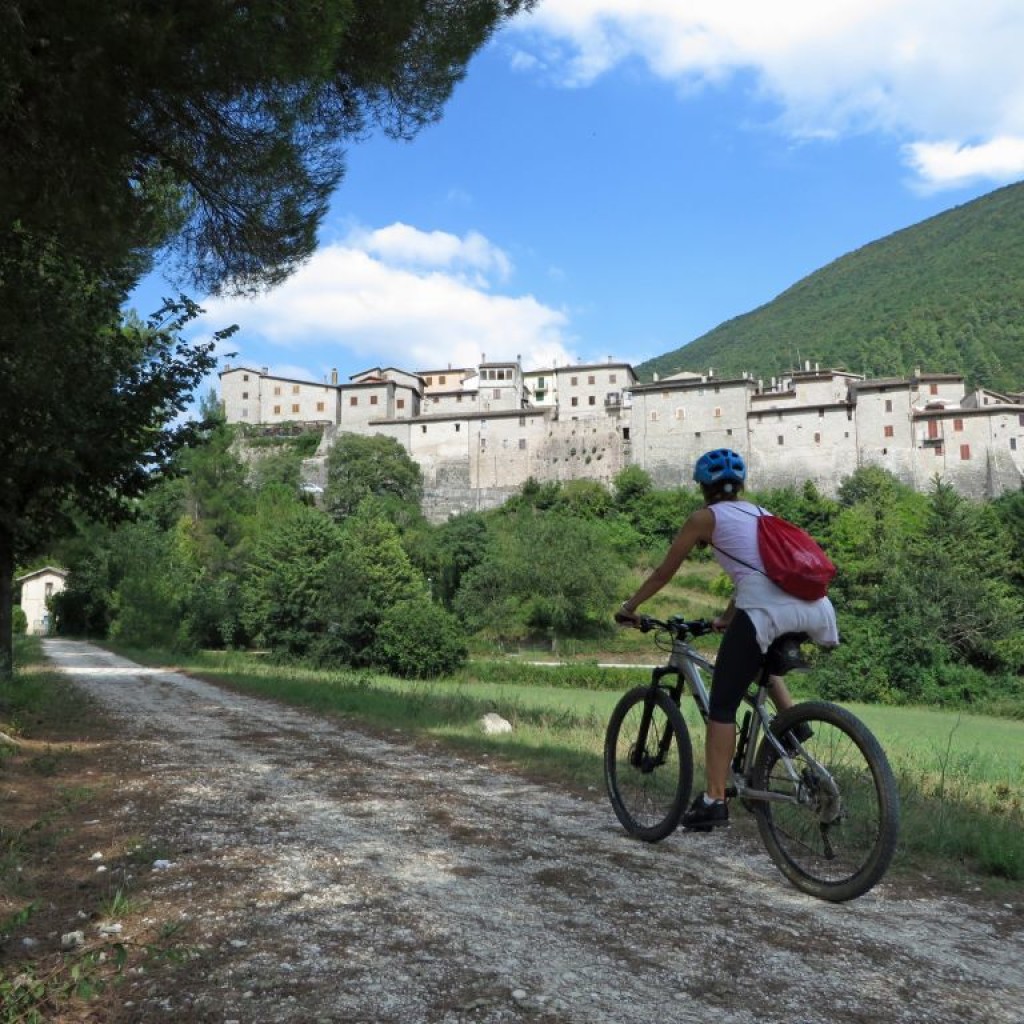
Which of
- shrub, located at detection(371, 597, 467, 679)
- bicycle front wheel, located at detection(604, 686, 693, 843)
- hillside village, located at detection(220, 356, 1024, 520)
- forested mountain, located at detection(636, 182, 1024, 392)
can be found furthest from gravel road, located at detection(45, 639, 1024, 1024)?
forested mountain, located at detection(636, 182, 1024, 392)

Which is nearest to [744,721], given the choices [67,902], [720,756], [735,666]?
[720,756]

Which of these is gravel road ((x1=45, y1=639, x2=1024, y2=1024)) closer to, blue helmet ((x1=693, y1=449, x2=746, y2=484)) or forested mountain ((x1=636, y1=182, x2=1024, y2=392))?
blue helmet ((x1=693, y1=449, x2=746, y2=484))

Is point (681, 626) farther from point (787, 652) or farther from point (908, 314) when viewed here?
point (908, 314)

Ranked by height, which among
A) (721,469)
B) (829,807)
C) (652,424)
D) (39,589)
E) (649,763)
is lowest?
(39,589)

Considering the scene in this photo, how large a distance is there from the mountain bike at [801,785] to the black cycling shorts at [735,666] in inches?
3.5

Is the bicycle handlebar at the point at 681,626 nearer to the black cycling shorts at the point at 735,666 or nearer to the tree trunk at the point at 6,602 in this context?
the black cycling shorts at the point at 735,666

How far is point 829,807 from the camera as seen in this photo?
148 inches

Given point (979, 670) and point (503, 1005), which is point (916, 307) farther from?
point (503, 1005)

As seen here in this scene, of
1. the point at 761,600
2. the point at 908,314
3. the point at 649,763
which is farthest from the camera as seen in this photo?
the point at 908,314

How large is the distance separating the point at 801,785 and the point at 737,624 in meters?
0.76

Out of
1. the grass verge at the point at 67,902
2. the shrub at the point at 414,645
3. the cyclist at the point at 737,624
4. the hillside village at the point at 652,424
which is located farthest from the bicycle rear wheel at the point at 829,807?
the hillside village at the point at 652,424

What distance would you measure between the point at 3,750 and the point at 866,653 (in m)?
40.7

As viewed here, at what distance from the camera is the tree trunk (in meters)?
12.8

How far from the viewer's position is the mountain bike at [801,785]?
3.64 meters
